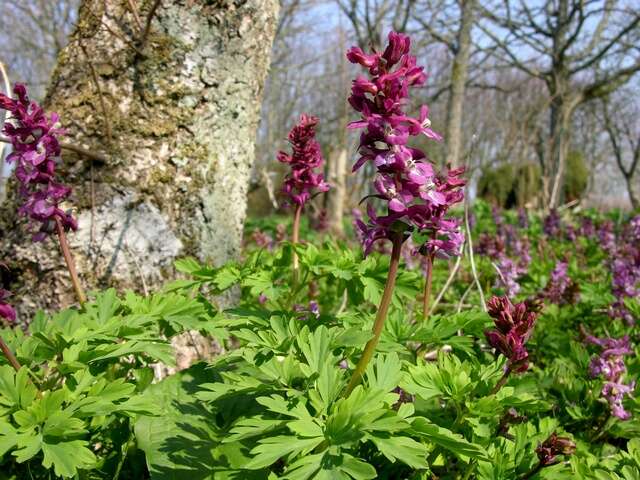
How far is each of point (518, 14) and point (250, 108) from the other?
19.1 meters

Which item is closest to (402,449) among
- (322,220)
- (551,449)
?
(551,449)

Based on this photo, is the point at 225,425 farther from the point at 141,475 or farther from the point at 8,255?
the point at 8,255

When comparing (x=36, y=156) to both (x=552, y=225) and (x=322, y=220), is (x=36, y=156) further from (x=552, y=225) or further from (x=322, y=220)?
(x=552, y=225)

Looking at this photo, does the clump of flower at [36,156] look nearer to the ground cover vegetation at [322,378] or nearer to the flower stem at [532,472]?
the ground cover vegetation at [322,378]

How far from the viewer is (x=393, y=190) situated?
1764 mm

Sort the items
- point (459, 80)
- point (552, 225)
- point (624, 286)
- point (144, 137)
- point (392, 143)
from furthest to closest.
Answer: point (459, 80), point (552, 225), point (624, 286), point (144, 137), point (392, 143)

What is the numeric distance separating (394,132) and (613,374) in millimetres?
1823

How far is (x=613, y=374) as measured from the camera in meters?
2.59

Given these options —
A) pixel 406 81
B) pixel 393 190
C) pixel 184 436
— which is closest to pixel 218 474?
pixel 184 436

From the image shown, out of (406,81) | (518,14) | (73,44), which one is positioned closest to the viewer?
(406,81)

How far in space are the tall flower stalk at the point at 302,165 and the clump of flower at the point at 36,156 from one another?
47.5 inches

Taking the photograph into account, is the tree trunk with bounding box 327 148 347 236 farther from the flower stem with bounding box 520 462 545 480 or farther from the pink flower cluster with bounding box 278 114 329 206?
the flower stem with bounding box 520 462 545 480

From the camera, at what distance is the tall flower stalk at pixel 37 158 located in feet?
7.63

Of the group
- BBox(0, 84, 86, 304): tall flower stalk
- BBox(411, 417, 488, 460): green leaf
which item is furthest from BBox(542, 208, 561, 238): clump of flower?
BBox(0, 84, 86, 304): tall flower stalk
